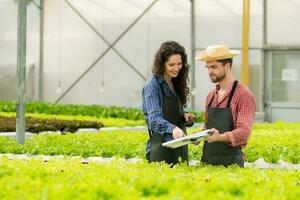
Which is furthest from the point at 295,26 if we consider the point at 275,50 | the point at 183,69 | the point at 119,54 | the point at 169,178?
the point at 169,178

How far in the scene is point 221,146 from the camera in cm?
643

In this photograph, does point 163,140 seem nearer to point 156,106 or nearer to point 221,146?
point 156,106

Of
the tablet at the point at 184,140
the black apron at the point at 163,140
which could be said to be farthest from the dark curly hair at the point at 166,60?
the tablet at the point at 184,140

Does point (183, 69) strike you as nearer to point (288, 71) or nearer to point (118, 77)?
point (288, 71)

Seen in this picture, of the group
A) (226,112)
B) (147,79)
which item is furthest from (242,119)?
(147,79)

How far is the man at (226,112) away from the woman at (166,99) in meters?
0.26

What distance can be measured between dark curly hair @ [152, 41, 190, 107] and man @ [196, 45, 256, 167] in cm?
22

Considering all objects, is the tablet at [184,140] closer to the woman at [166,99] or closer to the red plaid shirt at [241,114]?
the red plaid shirt at [241,114]

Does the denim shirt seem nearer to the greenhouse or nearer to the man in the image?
the greenhouse

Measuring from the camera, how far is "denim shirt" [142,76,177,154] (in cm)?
651

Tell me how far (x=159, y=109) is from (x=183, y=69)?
1.40 feet

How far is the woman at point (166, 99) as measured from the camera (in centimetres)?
660

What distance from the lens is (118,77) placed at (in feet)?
83.1

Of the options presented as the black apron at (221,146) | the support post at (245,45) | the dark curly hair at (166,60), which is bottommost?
the black apron at (221,146)
